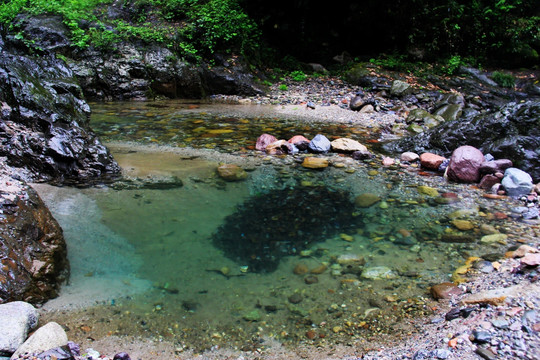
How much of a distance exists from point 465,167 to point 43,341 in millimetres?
5083

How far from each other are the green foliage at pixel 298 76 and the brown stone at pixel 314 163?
281 inches

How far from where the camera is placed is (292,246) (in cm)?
344

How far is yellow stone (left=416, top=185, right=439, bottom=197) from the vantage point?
15.1ft

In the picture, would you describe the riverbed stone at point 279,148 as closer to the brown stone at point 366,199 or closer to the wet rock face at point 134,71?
the brown stone at point 366,199

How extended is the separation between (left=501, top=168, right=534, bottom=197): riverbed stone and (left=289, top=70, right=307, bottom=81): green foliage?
27.7 feet

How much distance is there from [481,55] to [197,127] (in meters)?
10.4

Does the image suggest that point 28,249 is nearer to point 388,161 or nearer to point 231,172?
point 231,172

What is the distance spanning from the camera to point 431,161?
551 centimetres

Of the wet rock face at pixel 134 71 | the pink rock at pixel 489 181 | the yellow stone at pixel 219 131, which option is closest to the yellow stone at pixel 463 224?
the pink rock at pixel 489 181

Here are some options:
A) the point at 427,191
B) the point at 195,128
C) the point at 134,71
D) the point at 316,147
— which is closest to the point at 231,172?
the point at 316,147

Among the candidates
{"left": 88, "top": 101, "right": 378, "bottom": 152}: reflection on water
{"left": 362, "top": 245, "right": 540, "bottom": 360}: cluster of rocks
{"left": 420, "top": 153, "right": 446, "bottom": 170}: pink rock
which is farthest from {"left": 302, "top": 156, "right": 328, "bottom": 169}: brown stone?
{"left": 362, "top": 245, "right": 540, "bottom": 360}: cluster of rocks

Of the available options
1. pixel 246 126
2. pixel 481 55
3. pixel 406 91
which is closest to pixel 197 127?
pixel 246 126

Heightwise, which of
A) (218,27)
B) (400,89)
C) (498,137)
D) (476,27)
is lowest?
(498,137)

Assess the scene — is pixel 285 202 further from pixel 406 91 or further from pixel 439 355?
pixel 406 91
